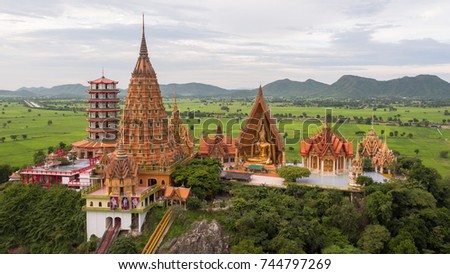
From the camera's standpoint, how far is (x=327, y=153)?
121ft

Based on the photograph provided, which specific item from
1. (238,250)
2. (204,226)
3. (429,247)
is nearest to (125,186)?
(204,226)

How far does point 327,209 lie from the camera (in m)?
28.7

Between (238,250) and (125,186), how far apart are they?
1009cm

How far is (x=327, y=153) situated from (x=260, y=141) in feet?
23.8

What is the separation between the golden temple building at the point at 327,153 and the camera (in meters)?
36.8

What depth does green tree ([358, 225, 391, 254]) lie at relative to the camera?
25.8 meters

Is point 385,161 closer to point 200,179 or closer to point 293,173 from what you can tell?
point 293,173

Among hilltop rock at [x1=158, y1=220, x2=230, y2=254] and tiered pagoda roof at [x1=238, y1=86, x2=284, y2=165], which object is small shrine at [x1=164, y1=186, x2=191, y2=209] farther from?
tiered pagoda roof at [x1=238, y1=86, x2=284, y2=165]

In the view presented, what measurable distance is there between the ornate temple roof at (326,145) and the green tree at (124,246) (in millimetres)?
18852

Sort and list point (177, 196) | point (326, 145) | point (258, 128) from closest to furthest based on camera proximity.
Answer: point (177, 196)
point (326, 145)
point (258, 128)

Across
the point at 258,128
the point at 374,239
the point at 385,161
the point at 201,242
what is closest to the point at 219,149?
the point at 258,128

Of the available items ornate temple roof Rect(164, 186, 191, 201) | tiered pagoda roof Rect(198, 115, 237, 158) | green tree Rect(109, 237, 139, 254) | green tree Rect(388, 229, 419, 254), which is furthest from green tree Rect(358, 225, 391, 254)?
tiered pagoda roof Rect(198, 115, 237, 158)

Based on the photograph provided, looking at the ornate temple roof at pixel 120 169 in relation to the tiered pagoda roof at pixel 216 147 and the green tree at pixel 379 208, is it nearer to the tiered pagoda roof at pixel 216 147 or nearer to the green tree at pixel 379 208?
the tiered pagoda roof at pixel 216 147

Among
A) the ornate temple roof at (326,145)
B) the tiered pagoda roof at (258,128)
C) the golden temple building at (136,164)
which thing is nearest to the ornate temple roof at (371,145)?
the ornate temple roof at (326,145)
